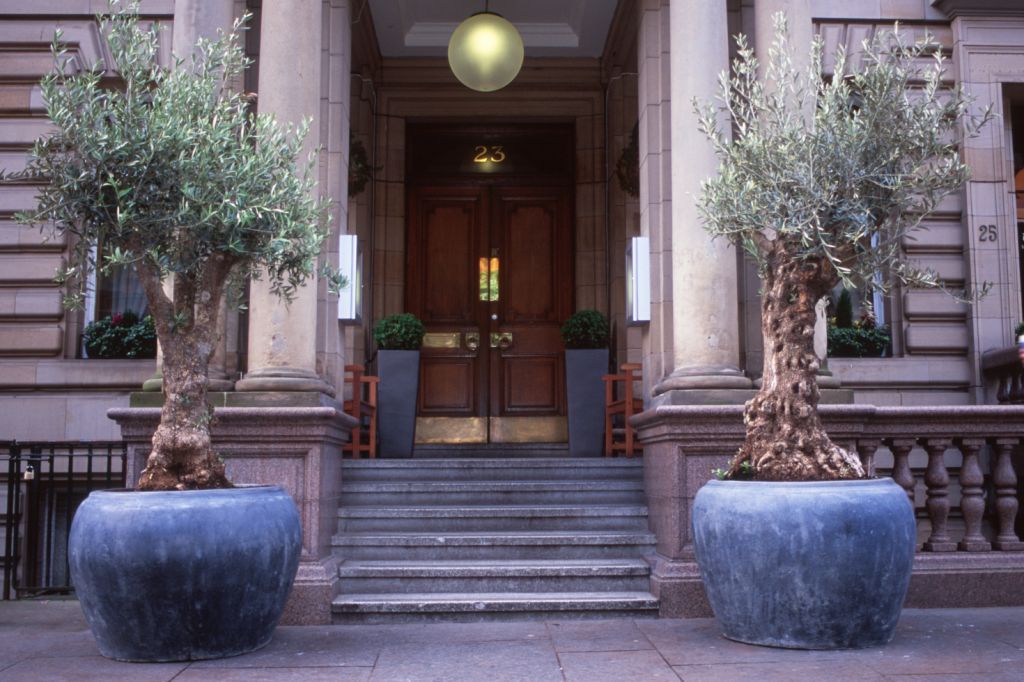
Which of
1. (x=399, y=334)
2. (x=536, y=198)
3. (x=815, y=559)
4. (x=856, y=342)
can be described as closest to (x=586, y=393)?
(x=399, y=334)

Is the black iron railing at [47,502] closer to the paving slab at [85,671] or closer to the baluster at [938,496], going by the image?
the paving slab at [85,671]

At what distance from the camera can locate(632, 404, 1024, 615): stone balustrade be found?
797cm

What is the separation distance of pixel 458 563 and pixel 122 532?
3033 millimetres

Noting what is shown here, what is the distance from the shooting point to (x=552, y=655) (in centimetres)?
636

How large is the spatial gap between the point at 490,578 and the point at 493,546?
0.44 metres

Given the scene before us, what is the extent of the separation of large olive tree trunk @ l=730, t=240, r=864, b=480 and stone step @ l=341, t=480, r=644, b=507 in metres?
2.60

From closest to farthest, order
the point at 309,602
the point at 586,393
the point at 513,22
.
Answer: the point at 309,602 → the point at 586,393 → the point at 513,22

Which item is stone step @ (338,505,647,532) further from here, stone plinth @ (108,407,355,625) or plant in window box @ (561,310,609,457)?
plant in window box @ (561,310,609,457)

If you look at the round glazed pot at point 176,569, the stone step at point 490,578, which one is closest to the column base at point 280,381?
the stone step at point 490,578

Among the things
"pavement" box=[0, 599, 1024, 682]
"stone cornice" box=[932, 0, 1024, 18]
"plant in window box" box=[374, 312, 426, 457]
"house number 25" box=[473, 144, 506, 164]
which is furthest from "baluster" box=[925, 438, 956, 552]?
"house number 25" box=[473, 144, 506, 164]

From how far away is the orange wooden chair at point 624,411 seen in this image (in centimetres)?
1066

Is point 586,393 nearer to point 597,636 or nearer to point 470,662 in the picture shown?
point 597,636

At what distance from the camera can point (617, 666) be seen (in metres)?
6.00

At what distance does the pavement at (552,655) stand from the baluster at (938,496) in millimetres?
677
